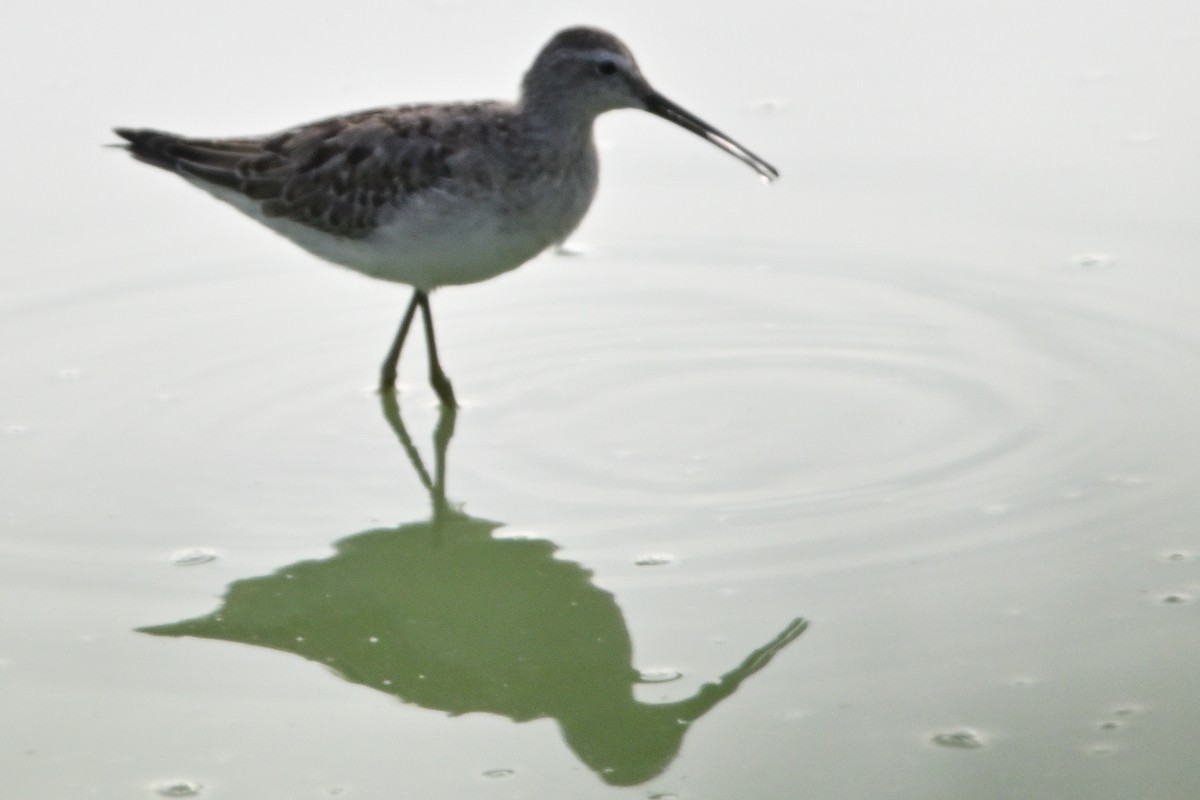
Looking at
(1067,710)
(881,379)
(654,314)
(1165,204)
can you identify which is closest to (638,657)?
(1067,710)

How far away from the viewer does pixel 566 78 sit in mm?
7238

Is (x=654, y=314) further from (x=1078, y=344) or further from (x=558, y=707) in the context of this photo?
(x=558, y=707)

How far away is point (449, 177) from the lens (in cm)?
701

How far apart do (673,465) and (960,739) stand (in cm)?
196

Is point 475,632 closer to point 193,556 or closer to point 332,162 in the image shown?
point 193,556

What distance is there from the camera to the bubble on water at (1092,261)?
795 centimetres

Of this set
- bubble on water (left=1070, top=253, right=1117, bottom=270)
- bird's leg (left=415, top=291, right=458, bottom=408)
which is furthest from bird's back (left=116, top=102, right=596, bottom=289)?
bubble on water (left=1070, top=253, right=1117, bottom=270)

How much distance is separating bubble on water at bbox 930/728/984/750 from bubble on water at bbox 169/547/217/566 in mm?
2482

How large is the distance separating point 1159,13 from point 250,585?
6.38 metres

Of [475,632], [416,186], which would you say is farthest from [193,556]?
[416,186]

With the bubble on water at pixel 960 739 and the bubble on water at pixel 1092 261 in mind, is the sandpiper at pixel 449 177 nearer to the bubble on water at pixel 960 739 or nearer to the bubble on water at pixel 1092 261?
the bubble on water at pixel 1092 261

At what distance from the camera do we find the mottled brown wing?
715 cm

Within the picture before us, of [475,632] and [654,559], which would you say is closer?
[475,632]

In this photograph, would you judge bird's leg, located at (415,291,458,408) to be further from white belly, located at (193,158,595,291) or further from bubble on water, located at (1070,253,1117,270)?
bubble on water, located at (1070,253,1117,270)
